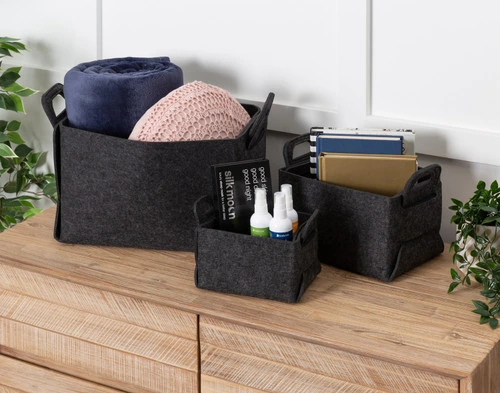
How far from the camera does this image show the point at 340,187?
1.34 m

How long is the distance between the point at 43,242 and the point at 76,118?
0.24 meters

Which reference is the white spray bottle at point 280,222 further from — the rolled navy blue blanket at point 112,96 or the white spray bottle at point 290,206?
the rolled navy blue blanket at point 112,96

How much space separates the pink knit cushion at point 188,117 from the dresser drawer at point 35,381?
437mm

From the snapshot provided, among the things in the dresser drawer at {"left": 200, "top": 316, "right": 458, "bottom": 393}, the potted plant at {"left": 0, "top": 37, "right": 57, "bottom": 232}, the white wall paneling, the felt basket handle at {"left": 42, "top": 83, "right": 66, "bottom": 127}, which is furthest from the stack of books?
the potted plant at {"left": 0, "top": 37, "right": 57, "bottom": 232}

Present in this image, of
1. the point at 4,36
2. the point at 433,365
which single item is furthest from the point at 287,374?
the point at 4,36

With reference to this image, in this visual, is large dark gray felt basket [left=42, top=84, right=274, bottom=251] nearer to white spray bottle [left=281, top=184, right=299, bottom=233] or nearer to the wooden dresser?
the wooden dresser

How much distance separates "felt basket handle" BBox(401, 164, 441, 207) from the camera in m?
1.29

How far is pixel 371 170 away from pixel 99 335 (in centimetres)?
53

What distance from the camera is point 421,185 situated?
4.33 ft

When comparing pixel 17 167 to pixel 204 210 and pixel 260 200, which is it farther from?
pixel 260 200

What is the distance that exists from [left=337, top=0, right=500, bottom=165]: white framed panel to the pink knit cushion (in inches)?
9.5

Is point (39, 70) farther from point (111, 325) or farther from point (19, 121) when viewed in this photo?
point (111, 325)

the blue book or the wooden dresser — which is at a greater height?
the blue book

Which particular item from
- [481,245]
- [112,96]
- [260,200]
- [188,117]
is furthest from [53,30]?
[481,245]
